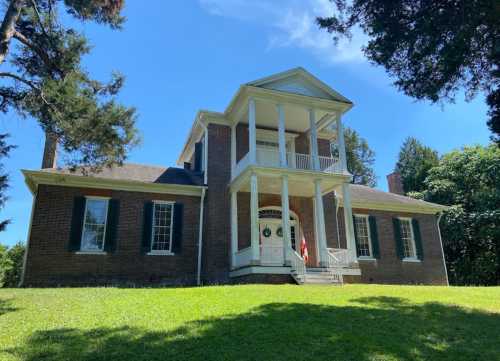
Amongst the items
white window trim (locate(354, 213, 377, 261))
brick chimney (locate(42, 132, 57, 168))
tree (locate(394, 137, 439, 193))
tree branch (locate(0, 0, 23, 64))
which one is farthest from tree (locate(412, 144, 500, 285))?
tree branch (locate(0, 0, 23, 64))

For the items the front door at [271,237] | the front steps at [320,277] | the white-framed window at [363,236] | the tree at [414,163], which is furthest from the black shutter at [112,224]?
the tree at [414,163]

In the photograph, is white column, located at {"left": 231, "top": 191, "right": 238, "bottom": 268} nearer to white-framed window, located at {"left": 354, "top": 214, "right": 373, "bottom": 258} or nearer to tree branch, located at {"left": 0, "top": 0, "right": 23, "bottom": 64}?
white-framed window, located at {"left": 354, "top": 214, "right": 373, "bottom": 258}

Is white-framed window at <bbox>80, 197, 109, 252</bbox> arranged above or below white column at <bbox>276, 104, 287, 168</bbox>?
below

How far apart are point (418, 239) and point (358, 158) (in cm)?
1929

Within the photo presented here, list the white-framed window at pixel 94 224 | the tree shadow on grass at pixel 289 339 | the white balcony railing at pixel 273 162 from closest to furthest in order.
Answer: the tree shadow on grass at pixel 289 339 → the white-framed window at pixel 94 224 → the white balcony railing at pixel 273 162

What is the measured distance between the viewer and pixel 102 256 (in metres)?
13.3

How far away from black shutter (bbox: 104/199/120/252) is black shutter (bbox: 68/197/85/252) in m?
0.91

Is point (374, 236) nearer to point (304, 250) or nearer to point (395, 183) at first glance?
point (304, 250)

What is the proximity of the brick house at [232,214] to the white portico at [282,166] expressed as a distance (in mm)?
46

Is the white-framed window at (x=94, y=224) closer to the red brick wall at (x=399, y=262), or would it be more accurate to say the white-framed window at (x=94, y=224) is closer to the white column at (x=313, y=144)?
the white column at (x=313, y=144)

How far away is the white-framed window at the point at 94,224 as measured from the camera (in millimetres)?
13391

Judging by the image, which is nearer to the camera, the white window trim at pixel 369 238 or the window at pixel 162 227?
the window at pixel 162 227

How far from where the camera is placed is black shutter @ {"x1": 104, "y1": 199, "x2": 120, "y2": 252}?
13484 millimetres

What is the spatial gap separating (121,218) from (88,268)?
6.90 ft
